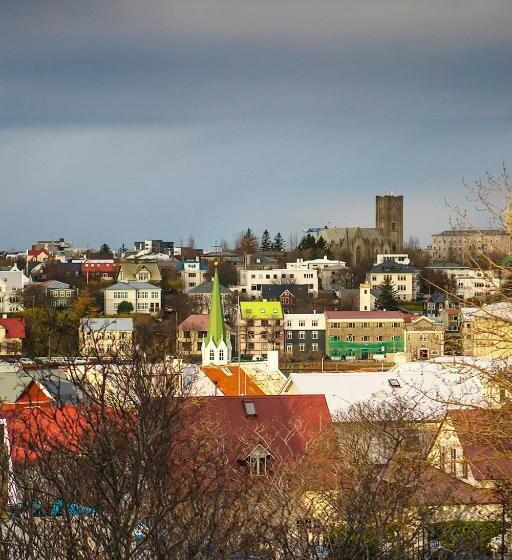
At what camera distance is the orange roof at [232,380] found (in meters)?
28.0

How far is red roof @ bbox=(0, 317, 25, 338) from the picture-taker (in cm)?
5369

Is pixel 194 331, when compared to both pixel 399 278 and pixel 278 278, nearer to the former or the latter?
pixel 278 278

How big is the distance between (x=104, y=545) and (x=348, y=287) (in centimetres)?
7571

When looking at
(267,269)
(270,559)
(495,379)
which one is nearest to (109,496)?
(270,559)

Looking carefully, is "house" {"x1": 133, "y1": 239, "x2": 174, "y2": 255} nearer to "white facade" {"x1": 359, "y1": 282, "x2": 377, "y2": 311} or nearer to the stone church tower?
the stone church tower

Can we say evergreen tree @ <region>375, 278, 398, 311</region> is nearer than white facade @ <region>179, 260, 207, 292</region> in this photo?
Yes

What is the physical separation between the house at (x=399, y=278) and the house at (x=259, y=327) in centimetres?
1847

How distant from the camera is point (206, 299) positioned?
2731 inches

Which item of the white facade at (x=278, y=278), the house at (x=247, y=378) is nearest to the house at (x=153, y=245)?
the white facade at (x=278, y=278)

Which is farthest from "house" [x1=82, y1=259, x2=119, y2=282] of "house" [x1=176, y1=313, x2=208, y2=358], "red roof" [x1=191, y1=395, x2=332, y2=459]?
"red roof" [x1=191, y1=395, x2=332, y2=459]

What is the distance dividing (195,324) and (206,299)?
1263 centimetres

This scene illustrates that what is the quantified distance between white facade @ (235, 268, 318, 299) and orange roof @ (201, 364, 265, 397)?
1772 inches

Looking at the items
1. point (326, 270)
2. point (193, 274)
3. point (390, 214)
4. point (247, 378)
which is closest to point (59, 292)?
point (193, 274)

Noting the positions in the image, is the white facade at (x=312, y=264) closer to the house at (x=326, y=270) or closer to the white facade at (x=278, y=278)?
the house at (x=326, y=270)
